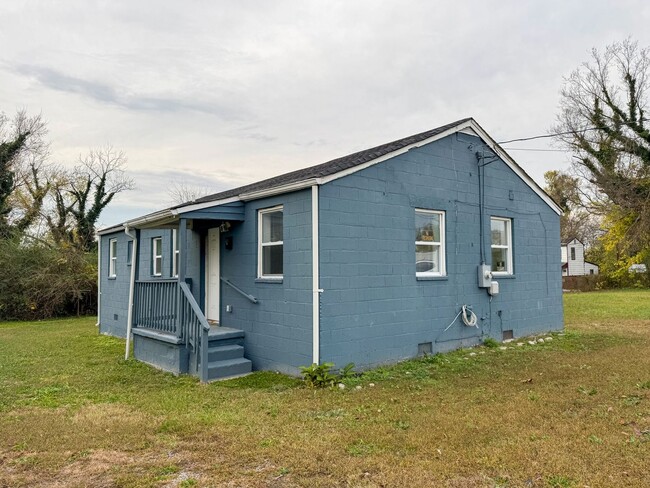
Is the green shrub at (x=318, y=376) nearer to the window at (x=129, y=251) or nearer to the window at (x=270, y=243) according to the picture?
the window at (x=270, y=243)

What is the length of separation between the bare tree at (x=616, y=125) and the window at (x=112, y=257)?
23.0 meters

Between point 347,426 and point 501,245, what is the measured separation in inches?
279

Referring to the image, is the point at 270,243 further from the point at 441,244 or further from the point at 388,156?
the point at 441,244

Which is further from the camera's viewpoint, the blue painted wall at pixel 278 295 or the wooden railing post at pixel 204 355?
the blue painted wall at pixel 278 295

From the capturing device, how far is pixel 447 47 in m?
11.2

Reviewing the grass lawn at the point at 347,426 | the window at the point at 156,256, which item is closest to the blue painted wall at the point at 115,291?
the window at the point at 156,256

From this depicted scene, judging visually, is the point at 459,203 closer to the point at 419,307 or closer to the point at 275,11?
the point at 419,307

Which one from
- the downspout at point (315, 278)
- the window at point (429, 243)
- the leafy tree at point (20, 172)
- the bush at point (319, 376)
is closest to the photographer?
the bush at point (319, 376)

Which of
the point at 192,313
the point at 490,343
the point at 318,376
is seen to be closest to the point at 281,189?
the point at 192,313

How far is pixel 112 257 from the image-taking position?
1483 cm

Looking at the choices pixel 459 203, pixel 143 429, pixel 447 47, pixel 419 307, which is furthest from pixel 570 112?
pixel 143 429

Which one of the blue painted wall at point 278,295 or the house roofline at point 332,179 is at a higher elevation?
the house roofline at point 332,179

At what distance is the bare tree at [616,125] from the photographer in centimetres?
2541

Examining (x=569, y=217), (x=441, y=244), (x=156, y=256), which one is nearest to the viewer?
(x=441, y=244)
